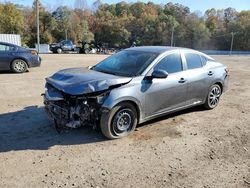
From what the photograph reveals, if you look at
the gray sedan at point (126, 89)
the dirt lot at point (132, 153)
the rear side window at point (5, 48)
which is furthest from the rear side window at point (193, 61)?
A: the rear side window at point (5, 48)

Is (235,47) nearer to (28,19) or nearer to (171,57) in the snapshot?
(28,19)

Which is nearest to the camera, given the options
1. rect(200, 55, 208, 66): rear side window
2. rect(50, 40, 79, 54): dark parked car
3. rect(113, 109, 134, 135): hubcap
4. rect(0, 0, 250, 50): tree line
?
rect(113, 109, 134, 135): hubcap

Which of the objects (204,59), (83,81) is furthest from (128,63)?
(204,59)

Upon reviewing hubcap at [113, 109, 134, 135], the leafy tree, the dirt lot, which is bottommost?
the dirt lot

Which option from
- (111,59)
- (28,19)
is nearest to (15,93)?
(111,59)

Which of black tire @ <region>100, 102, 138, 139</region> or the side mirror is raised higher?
the side mirror

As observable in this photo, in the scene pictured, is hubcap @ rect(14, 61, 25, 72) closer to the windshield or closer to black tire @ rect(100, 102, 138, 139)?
the windshield

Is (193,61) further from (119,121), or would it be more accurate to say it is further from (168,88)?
(119,121)

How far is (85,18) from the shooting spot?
8525 centimetres

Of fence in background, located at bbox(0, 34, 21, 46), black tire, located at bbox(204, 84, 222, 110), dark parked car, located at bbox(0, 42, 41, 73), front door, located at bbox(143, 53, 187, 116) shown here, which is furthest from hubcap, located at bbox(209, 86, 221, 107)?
fence in background, located at bbox(0, 34, 21, 46)

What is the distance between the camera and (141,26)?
287ft

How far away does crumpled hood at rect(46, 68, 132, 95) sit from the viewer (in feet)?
16.3

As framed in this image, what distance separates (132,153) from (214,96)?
3.47 m

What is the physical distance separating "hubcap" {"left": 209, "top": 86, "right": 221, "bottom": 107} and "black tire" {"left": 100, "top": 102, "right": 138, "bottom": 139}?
261cm
